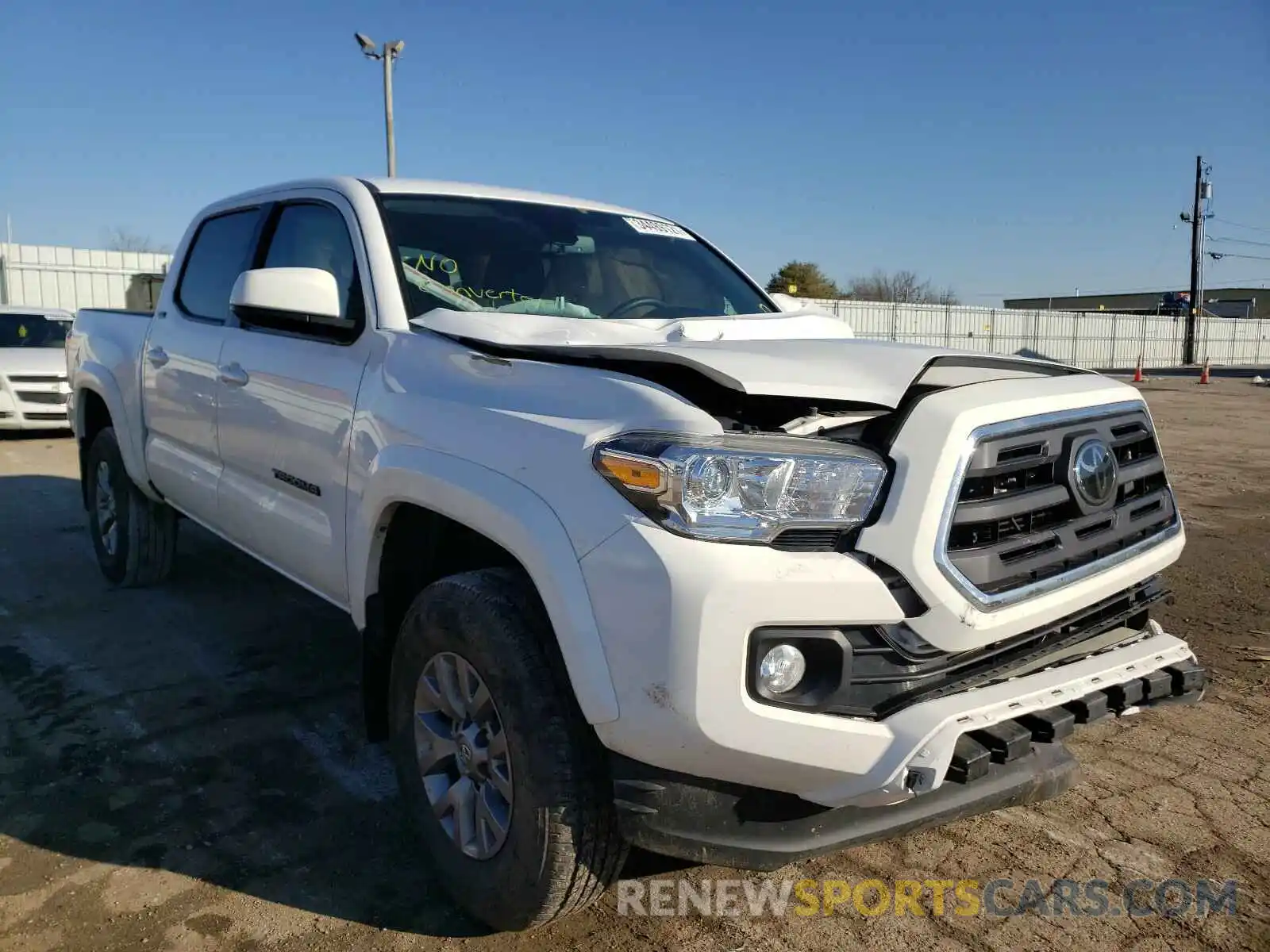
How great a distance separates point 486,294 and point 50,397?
1048 centimetres

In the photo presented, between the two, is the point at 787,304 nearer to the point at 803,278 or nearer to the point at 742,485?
the point at 742,485

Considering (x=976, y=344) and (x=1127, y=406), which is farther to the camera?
(x=976, y=344)

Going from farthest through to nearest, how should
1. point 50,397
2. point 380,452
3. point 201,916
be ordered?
point 50,397, point 380,452, point 201,916

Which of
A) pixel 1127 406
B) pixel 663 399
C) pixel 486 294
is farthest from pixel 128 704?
pixel 1127 406

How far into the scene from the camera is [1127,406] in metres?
2.58

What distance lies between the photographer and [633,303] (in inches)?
140

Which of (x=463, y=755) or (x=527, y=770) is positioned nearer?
(x=527, y=770)

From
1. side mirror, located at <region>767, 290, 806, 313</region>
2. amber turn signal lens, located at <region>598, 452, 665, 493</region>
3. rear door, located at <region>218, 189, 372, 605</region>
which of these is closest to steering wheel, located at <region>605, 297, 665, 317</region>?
side mirror, located at <region>767, 290, 806, 313</region>

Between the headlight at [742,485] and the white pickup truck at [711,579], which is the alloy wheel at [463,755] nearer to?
the white pickup truck at [711,579]

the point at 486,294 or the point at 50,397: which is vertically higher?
the point at 486,294

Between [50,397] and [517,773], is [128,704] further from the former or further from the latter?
[50,397]

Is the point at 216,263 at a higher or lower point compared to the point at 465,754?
higher

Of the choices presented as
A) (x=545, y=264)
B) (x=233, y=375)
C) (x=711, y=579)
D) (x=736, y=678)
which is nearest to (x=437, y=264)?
(x=545, y=264)

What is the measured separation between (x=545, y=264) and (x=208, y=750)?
6.84 ft
